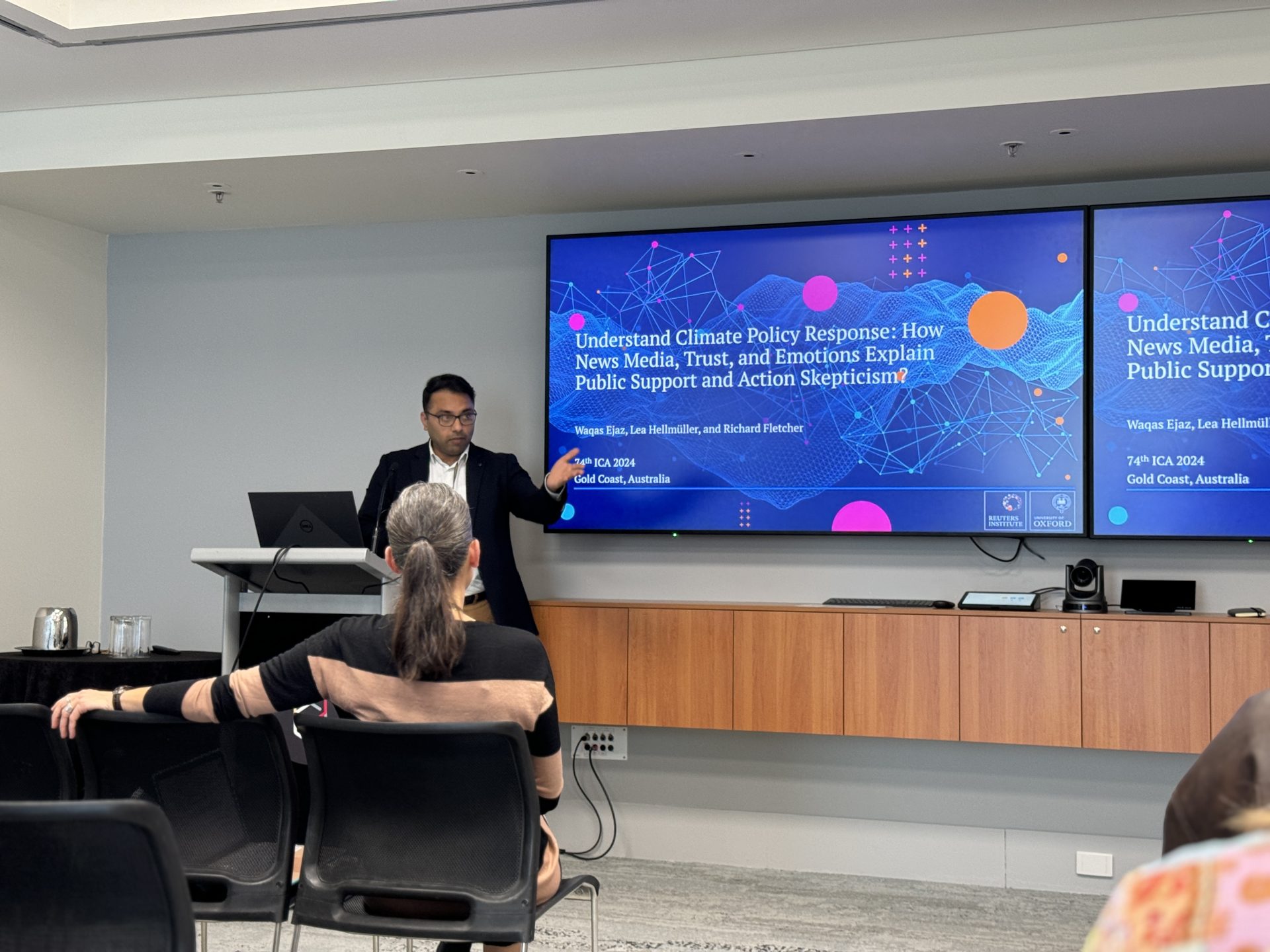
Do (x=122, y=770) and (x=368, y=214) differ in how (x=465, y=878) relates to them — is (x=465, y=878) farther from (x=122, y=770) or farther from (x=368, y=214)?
(x=368, y=214)

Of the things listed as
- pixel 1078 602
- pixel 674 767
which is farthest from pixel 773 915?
pixel 1078 602

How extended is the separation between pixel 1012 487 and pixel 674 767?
5.56 ft

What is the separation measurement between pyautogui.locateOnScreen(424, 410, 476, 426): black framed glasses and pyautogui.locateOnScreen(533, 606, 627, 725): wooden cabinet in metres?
0.74

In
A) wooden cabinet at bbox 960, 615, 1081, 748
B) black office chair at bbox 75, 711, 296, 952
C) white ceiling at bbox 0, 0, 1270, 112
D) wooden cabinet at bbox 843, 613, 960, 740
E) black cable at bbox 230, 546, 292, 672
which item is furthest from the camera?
wooden cabinet at bbox 843, 613, 960, 740

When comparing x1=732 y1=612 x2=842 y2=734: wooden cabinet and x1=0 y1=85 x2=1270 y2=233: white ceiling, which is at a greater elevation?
x1=0 y1=85 x2=1270 y2=233: white ceiling

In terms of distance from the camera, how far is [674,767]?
4.77 meters

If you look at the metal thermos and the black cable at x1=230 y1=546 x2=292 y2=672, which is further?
the metal thermos

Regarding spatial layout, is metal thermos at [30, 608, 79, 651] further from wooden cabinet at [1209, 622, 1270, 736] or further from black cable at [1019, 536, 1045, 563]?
wooden cabinet at [1209, 622, 1270, 736]

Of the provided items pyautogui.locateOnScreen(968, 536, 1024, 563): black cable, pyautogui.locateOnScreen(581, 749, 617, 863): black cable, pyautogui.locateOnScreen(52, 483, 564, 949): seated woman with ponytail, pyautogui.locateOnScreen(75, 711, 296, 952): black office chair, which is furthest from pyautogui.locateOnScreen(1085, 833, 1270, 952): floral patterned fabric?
pyautogui.locateOnScreen(581, 749, 617, 863): black cable

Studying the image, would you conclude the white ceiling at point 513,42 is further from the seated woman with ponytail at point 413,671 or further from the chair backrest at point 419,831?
the chair backrest at point 419,831

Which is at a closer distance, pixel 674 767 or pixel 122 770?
pixel 122 770

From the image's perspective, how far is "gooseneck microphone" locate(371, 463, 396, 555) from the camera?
389 centimetres

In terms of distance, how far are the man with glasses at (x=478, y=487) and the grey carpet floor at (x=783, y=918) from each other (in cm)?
105

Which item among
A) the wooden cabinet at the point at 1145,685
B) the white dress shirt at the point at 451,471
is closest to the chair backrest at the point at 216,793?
the white dress shirt at the point at 451,471
